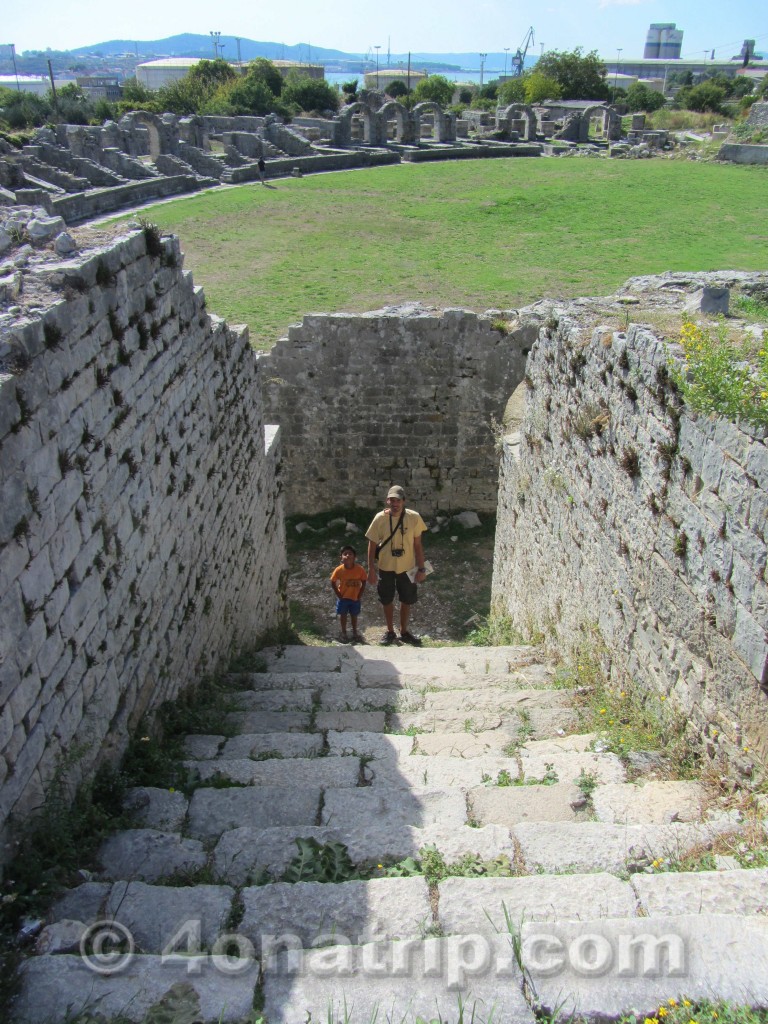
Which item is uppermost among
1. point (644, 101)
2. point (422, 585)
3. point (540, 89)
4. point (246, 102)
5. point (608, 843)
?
point (540, 89)

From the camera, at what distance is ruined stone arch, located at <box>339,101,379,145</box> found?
144 feet

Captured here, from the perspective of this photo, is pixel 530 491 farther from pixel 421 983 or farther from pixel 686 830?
pixel 421 983

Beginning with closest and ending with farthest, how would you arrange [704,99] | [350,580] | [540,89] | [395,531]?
[395,531]
[350,580]
[704,99]
[540,89]

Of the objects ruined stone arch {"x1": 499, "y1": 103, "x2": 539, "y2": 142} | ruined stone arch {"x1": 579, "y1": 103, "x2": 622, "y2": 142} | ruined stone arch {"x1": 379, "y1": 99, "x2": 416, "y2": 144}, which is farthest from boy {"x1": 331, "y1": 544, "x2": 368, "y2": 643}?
ruined stone arch {"x1": 579, "y1": 103, "x2": 622, "y2": 142}

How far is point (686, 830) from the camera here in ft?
11.4

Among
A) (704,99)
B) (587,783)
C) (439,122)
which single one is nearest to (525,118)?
(439,122)

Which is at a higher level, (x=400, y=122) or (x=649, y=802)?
(x=400, y=122)

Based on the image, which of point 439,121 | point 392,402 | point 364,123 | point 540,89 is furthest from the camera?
point 540,89

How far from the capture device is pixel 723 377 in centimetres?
407

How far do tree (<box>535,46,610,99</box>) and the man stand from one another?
7660cm

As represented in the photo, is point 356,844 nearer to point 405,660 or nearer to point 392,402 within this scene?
point 405,660

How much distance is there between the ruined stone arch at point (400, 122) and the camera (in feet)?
148

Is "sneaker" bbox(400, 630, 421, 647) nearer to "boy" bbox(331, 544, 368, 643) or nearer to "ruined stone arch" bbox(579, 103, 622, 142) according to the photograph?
"boy" bbox(331, 544, 368, 643)

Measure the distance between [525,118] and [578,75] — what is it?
Result: 1139 inches
